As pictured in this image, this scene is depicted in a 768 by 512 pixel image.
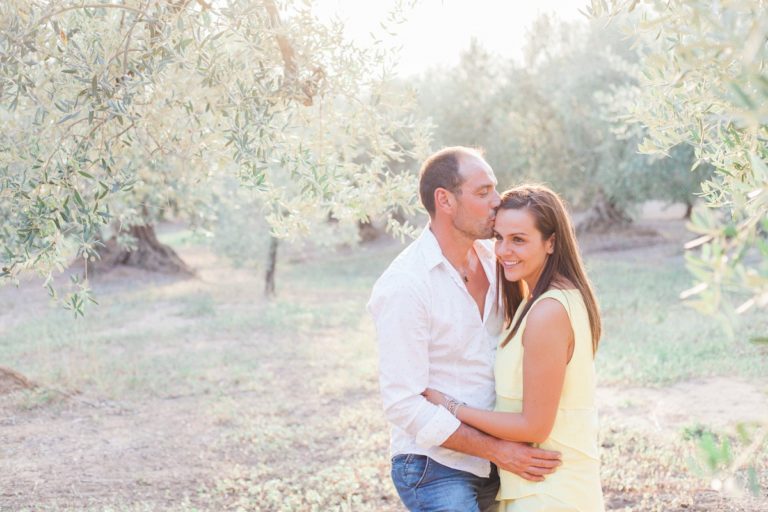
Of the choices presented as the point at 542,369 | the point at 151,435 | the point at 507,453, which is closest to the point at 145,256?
the point at 151,435

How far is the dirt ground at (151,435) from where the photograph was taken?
5934 millimetres

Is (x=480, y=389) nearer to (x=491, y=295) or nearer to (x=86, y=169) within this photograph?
(x=491, y=295)

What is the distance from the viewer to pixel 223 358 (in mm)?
11344

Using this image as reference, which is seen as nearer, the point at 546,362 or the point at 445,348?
the point at 546,362

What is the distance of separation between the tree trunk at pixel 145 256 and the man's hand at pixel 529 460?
20209 mm

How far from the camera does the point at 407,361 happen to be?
11.7ft

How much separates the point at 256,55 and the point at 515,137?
22939 millimetres

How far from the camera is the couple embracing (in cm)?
341

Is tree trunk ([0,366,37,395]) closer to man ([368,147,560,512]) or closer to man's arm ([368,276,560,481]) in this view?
man ([368,147,560,512])

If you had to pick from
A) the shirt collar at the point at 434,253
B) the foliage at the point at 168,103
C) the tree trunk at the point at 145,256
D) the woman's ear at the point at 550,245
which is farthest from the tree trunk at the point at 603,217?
the woman's ear at the point at 550,245

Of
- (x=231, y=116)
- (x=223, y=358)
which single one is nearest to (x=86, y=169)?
(x=231, y=116)

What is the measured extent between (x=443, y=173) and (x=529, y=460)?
4.50ft

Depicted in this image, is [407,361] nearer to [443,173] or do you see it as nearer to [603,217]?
[443,173]

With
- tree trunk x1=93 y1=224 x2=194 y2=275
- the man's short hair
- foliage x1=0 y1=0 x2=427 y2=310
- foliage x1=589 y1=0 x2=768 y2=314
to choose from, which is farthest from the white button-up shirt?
tree trunk x1=93 y1=224 x2=194 y2=275
